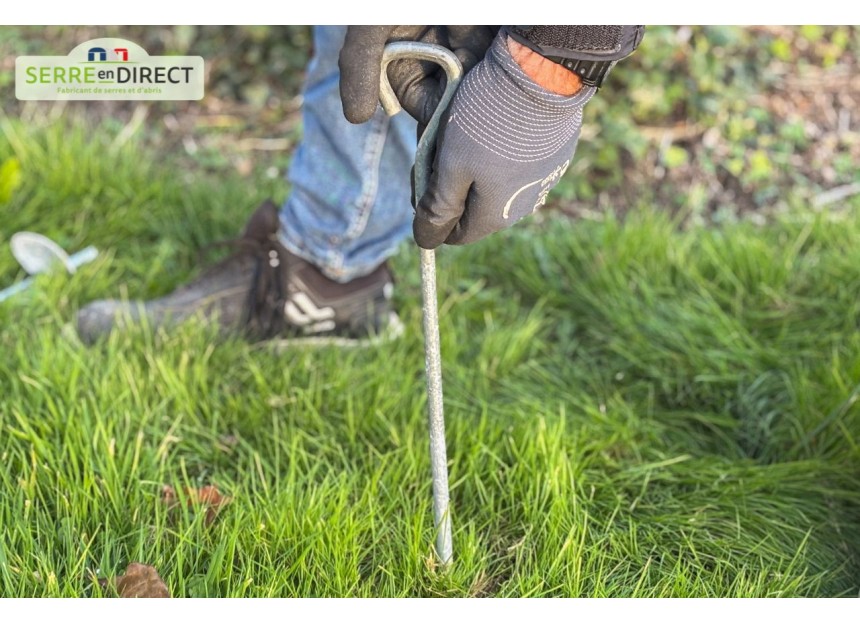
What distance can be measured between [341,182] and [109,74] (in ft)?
1.77

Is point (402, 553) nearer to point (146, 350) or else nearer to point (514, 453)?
point (514, 453)

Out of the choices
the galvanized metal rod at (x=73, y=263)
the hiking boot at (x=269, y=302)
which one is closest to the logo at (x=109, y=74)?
the hiking boot at (x=269, y=302)

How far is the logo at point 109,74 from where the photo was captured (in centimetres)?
170

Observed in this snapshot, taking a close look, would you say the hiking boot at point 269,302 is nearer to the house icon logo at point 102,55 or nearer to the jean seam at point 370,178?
the jean seam at point 370,178

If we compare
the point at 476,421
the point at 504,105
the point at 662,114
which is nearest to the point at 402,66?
the point at 504,105

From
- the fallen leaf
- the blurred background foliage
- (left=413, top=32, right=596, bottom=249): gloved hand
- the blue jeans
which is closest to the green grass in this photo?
the fallen leaf

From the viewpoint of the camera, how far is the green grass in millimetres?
1620

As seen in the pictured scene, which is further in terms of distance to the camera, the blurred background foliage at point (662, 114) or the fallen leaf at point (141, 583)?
the blurred background foliage at point (662, 114)

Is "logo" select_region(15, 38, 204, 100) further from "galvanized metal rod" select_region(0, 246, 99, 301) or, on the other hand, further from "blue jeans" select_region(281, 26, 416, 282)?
"galvanized metal rod" select_region(0, 246, 99, 301)

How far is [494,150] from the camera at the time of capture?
4.45 feet

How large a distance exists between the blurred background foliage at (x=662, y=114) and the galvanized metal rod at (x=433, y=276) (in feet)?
4.99

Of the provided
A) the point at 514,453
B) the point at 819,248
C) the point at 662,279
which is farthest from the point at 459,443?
the point at 819,248

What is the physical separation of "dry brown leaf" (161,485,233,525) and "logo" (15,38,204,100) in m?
0.69

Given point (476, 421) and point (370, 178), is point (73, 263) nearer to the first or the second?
point (370, 178)
